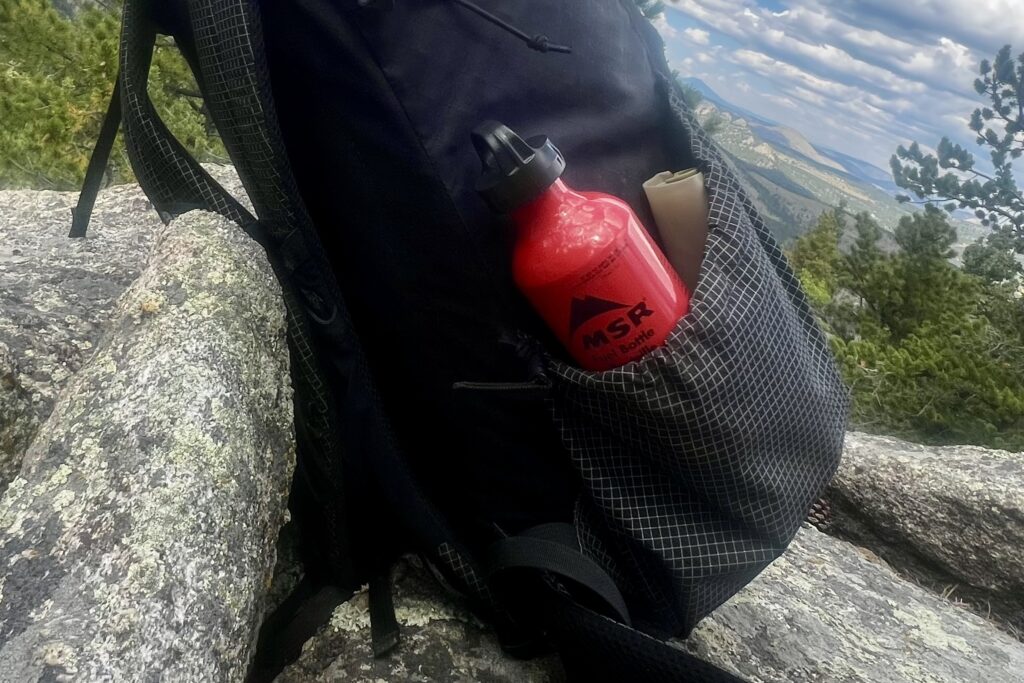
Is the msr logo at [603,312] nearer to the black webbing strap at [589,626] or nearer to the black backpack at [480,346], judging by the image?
the black backpack at [480,346]

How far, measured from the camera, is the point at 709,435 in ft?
3.53

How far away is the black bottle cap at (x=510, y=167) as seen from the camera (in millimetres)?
1001

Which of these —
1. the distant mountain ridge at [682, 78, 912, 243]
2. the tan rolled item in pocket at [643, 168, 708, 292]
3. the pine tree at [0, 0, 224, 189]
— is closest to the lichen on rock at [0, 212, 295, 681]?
the tan rolled item in pocket at [643, 168, 708, 292]

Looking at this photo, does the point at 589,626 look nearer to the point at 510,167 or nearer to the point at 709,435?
the point at 709,435

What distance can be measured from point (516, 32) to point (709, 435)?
2.15ft

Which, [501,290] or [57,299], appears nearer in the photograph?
[501,290]

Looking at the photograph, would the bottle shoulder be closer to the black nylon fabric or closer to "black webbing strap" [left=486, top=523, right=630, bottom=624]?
the black nylon fabric

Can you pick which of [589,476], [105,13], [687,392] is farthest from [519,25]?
[105,13]

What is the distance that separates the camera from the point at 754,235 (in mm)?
1225

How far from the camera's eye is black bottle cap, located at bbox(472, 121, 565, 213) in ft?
3.28

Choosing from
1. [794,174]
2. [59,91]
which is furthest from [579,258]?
[794,174]

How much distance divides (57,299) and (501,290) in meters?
0.90

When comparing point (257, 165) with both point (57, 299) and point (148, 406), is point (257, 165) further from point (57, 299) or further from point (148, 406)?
point (57, 299)

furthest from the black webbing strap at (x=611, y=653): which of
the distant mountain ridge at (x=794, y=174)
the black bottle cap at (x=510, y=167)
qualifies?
the distant mountain ridge at (x=794, y=174)
